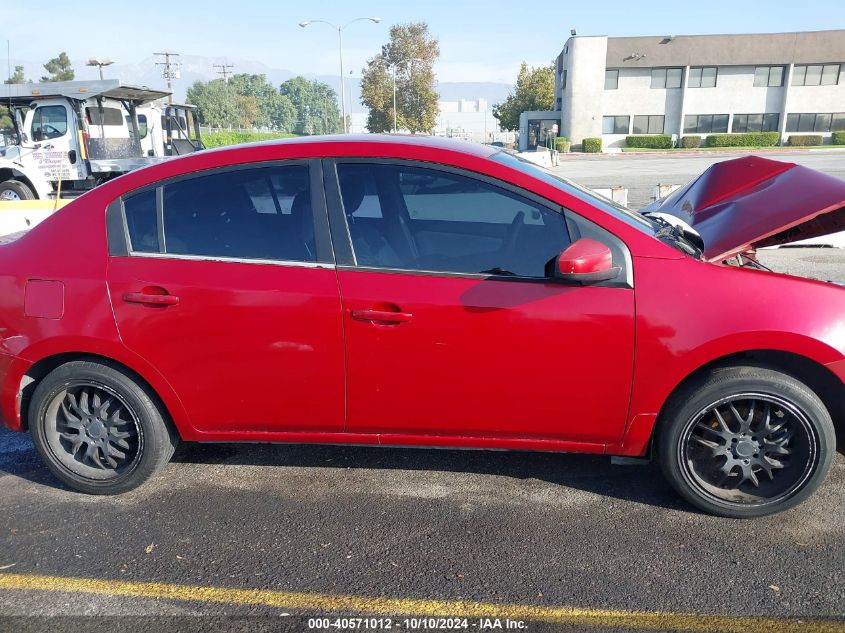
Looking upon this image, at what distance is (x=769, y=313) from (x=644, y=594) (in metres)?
1.29

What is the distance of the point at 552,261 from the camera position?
2982 millimetres

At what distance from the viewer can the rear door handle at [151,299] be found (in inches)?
124

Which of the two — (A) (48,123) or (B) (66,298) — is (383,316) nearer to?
(B) (66,298)

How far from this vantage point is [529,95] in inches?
2559

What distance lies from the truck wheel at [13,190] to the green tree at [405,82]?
161ft

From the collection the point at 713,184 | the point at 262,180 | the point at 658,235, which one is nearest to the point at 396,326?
the point at 262,180

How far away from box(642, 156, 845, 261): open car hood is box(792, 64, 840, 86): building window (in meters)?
54.2

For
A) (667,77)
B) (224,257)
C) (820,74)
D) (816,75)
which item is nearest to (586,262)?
(224,257)

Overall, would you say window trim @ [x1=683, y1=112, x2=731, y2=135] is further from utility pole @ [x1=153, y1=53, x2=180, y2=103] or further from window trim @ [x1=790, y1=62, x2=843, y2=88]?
utility pole @ [x1=153, y1=53, x2=180, y2=103]

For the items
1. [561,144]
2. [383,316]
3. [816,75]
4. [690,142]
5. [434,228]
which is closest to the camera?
[383,316]

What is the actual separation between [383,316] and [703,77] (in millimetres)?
54706

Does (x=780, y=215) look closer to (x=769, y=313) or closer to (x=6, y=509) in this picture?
(x=769, y=313)

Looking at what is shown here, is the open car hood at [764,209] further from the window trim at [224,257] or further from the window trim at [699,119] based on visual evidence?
the window trim at [699,119]

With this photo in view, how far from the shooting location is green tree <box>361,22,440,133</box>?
60.1 metres
